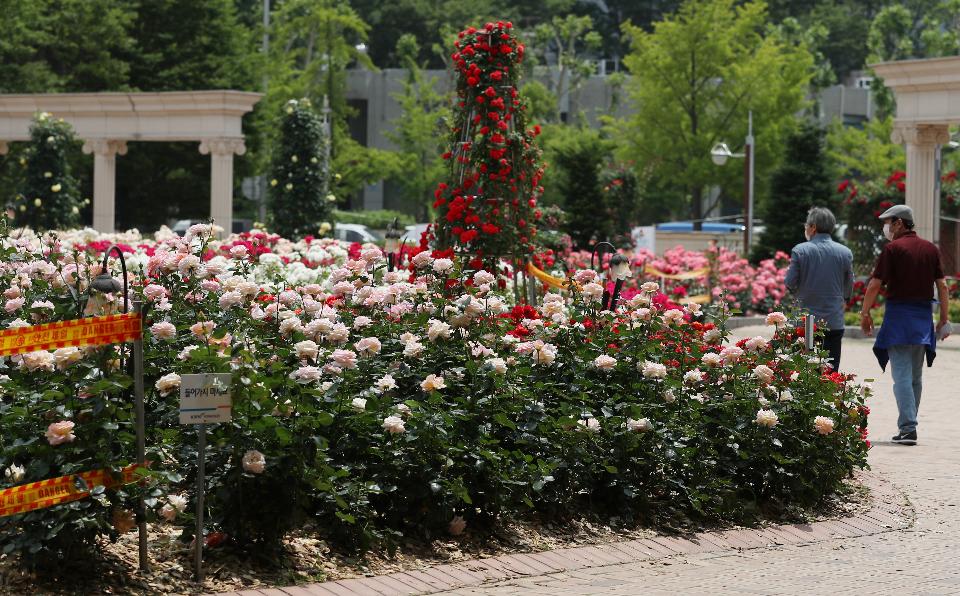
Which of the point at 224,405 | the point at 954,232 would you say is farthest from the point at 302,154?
the point at 224,405

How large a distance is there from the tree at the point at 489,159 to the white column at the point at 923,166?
13991 mm

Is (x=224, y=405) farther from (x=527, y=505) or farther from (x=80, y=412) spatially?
(x=527, y=505)

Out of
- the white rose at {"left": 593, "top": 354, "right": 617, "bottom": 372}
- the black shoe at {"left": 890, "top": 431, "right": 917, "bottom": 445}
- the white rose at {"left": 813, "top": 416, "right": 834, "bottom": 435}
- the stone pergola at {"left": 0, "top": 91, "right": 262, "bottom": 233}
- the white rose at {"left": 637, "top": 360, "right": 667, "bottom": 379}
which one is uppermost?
the stone pergola at {"left": 0, "top": 91, "right": 262, "bottom": 233}

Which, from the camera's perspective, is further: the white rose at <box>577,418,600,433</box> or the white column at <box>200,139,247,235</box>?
the white column at <box>200,139,247,235</box>

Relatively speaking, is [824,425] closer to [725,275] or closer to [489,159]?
[489,159]

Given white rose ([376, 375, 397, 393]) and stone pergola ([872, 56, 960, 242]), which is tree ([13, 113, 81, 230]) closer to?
stone pergola ([872, 56, 960, 242])

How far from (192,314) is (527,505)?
2.07 m

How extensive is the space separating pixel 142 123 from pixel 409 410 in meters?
25.2

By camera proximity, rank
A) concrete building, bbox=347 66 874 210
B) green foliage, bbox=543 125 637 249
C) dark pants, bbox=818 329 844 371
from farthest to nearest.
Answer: concrete building, bbox=347 66 874 210, green foliage, bbox=543 125 637 249, dark pants, bbox=818 329 844 371

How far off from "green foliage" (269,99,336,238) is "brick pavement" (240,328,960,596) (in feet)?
65.8

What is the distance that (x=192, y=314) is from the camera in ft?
26.6

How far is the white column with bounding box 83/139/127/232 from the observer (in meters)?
32.2

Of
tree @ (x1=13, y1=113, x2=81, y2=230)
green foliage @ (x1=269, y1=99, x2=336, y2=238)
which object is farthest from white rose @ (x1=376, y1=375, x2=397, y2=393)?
tree @ (x1=13, y1=113, x2=81, y2=230)

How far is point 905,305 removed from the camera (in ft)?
37.7
